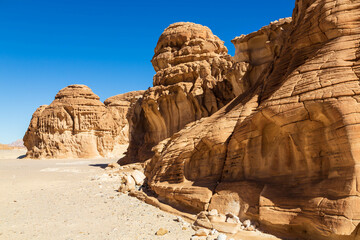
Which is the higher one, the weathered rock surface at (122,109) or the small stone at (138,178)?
the weathered rock surface at (122,109)

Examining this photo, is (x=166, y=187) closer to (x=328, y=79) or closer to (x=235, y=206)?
(x=235, y=206)

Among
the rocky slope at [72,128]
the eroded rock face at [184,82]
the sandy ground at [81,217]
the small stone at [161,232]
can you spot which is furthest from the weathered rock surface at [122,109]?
the small stone at [161,232]

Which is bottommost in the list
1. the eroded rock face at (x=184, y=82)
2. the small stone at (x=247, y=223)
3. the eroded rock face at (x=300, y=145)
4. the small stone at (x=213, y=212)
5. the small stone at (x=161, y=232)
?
the small stone at (x=161, y=232)

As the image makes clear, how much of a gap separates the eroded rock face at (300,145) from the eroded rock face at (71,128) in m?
30.2

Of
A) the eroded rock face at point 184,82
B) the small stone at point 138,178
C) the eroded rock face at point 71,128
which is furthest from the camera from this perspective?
the eroded rock face at point 71,128

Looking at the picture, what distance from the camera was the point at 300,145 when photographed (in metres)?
5.10

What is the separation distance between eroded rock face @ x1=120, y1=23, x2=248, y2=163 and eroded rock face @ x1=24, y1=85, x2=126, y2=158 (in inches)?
551

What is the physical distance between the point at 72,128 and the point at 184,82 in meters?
21.5

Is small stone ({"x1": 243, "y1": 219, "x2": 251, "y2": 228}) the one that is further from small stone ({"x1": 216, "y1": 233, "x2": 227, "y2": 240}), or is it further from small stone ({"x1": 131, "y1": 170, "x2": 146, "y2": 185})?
small stone ({"x1": 131, "y1": 170, "x2": 146, "y2": 185})

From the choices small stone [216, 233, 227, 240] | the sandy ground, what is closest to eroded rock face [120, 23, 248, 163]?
the sandy ground

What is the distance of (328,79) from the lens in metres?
4.82

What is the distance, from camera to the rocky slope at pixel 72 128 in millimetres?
34156

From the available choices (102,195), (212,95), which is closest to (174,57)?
(212,95)

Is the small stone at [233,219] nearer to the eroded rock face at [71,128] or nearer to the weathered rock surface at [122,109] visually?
the eroded rock face at [71,128]
